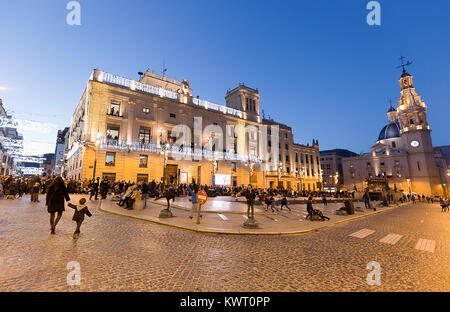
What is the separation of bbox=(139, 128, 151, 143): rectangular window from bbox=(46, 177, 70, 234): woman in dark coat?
22.0 m

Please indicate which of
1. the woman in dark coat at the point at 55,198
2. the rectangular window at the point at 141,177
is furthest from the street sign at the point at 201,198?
the rectangular window at the point at 141,177

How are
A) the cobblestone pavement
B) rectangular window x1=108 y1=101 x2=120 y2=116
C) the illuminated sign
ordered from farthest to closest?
the illuminated sign
rectangular window x1=108 y1=101 x2=120 y2=116
the cobblestone pavement

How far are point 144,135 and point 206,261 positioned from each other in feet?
87.7

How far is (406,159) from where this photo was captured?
191 ft

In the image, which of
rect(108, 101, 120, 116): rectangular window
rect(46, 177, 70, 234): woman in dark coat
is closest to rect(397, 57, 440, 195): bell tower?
rect(108, 101, 120, 116): rectangular window

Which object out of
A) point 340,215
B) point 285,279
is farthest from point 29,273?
point 340,215

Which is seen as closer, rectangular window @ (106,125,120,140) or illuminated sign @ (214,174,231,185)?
rectangular window @ (106,125,120,140)

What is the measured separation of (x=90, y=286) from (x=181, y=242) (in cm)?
316

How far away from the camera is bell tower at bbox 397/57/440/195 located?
179 feet

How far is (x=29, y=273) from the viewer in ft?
12.2

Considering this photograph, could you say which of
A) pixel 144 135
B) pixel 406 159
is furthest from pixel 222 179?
pixel 406 159

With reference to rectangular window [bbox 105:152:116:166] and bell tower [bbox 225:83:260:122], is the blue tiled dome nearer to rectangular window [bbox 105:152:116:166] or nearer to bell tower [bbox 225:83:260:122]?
bell tower [bbox 225:83:260:122]

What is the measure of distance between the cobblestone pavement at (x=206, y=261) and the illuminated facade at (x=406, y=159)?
5632 centimetres

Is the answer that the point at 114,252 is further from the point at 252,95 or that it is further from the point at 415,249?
the point at 252,95
